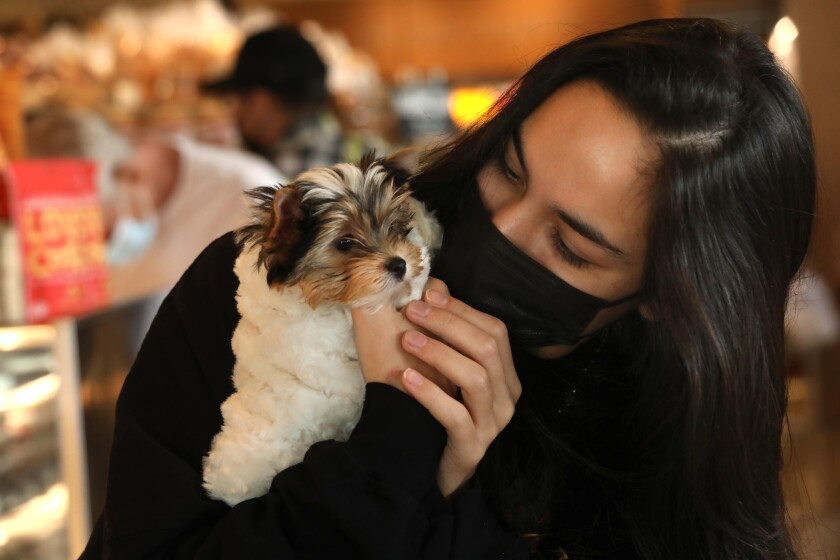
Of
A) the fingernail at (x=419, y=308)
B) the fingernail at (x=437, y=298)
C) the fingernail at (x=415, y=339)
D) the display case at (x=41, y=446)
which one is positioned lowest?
the display case at (x=41, y=446)

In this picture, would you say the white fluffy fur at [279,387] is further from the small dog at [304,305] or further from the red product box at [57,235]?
the red product box at [57,235]

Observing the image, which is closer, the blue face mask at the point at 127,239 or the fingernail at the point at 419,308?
the fingernail at the point at 419,308

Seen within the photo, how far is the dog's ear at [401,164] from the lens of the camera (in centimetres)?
142

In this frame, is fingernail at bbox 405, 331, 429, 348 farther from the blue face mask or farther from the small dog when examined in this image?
the blue face mask

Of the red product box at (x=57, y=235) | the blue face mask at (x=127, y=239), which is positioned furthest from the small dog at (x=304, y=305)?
→ the blue face mask at (x=127, y=239)

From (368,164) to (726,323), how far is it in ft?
1.97

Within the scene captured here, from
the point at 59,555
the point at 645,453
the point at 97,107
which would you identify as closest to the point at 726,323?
the point at 645,453

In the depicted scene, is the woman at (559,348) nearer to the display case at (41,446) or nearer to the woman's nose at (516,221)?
the woman's nose at (516,221)

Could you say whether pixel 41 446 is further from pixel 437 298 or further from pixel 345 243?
pixel 437 298

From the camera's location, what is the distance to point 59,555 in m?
2.17

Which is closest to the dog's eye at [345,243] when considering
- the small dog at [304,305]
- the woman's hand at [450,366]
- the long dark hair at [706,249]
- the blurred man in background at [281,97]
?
the small dog at [304,305]

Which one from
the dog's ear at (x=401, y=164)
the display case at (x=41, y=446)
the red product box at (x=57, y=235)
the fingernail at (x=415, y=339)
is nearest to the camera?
the fingernail at (x=415, y=339)

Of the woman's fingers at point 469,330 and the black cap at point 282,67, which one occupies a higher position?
the woman's fingers at point 469,330

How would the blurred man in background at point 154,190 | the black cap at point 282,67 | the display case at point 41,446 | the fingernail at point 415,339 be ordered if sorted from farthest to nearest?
1. the black cap at point 282,67
2. the blurred man in background at point 154,190
3. the display case at point 41,446
4. the fingernail at point 415,339
